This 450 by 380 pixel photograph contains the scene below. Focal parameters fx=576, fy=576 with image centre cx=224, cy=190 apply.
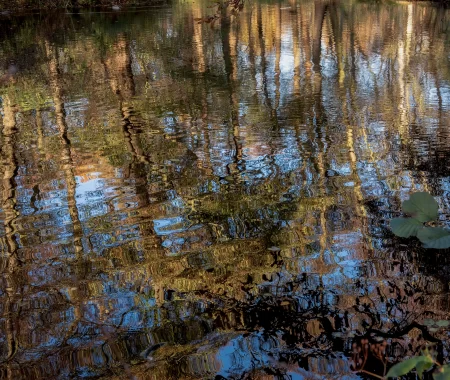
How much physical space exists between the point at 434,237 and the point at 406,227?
0.16 m

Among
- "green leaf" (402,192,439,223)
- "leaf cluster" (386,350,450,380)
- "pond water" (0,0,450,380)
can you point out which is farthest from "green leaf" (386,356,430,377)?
"green leaf" (402,192,439,223)

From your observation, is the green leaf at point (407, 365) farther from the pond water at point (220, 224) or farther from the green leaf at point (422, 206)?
the green leaf at point (422, 206)

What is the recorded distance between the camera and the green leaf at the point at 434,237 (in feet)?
10.6

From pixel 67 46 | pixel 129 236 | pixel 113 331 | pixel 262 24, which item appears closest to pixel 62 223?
pixel 129 236

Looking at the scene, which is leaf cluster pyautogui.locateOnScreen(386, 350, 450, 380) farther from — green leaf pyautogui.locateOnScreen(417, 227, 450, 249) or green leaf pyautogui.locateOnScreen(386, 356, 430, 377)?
green leaf pyautogui.locateOnScreen(417, 227, 450, 249)

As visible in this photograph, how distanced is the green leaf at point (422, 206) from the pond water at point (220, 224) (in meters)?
0.32

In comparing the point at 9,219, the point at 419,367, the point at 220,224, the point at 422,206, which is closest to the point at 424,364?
the point at 419,367

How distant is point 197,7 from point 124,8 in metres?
3.40

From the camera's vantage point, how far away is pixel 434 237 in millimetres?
3312

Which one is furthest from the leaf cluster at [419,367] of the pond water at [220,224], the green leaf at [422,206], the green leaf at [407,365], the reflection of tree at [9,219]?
the reflection of tree at [9,219]

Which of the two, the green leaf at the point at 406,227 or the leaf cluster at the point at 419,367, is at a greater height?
the leaf cluster at the point at 419,367

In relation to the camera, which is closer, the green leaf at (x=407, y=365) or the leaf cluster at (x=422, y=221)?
the green leaf at (x=407, y=365)

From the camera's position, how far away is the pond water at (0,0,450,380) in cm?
270

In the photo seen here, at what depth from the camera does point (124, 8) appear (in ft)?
85.1
